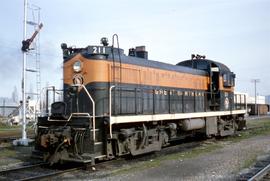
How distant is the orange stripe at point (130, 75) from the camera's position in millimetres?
11461

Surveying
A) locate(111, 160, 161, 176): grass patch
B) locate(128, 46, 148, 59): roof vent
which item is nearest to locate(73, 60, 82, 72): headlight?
locate(128, 46, 148, 59): roof vent

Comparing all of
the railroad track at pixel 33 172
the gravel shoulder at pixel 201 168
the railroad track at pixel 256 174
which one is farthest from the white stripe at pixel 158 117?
the railroad track at pixel 256 174

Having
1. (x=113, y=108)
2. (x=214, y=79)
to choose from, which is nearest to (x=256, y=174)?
(x=113, y=108)

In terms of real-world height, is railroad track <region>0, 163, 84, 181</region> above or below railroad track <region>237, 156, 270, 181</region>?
below

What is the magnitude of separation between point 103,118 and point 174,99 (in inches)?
193

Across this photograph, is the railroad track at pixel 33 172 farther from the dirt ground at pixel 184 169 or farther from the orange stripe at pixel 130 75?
the orange stripe at pixel 130 75

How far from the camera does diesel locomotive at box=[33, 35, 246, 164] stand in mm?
10633

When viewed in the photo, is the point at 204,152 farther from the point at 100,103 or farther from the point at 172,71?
Answer: the point at 100,103

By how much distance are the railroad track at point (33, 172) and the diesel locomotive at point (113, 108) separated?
326mm

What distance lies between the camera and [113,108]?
1172 centimetres

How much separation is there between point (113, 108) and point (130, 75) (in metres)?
1.52

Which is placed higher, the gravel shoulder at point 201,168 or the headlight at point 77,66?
the headlight at point 77,66

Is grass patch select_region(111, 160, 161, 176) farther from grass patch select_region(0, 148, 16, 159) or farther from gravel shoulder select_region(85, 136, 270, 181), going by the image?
grass patch select_region(0, 148, 16, 159)

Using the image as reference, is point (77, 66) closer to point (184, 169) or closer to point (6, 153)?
point (184, 169)
